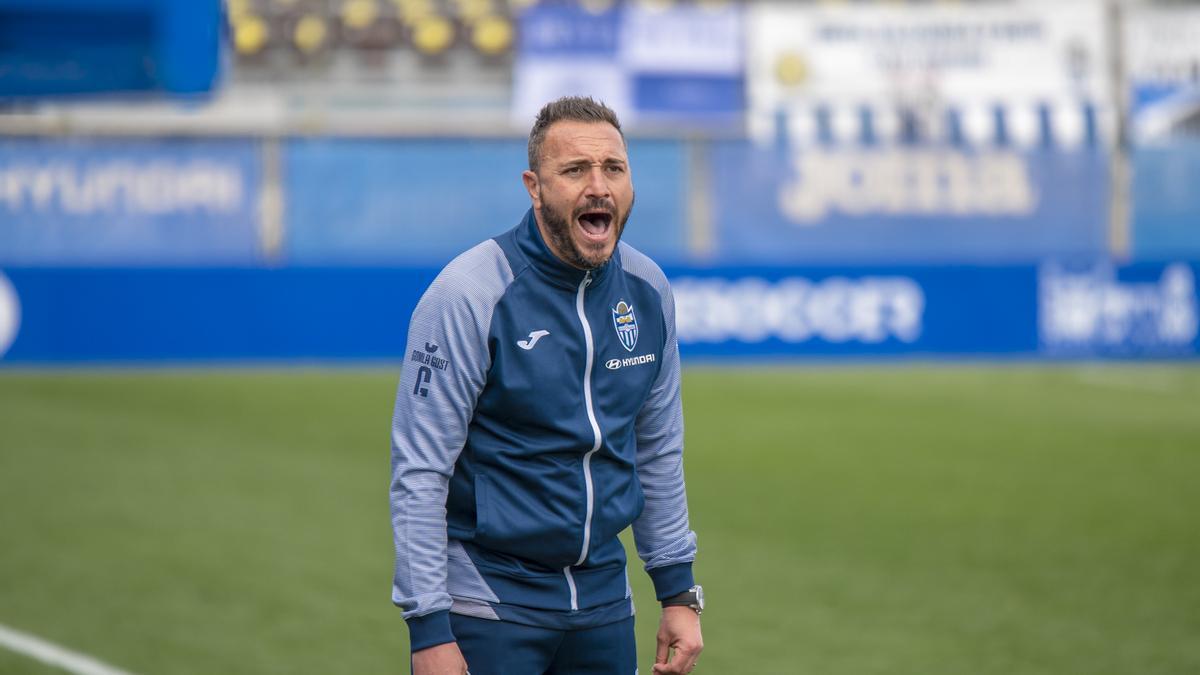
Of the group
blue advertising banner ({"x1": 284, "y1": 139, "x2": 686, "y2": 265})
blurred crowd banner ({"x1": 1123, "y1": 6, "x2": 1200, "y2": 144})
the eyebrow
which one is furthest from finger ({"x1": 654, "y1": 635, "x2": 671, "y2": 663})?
blurred crowd banner ({"x1": 1123, "y1": 6, "x2": 1200, "y2": 144})

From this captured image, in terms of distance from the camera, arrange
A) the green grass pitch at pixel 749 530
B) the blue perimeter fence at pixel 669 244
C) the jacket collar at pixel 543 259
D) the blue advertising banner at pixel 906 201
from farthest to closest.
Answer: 1. the blue advertising banner at pixel 906 201
2. the blue perimeter fence at pixel 669 244
3. the green grass pitch at pixel 749 530
4. the jacket collar at pixel 543 259

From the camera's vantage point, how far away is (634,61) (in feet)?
72.5

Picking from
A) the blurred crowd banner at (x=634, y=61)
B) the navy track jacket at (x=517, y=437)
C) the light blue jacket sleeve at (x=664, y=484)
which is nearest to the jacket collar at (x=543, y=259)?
the navy track jacket at (x=517, y=437)

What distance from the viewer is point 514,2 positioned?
80.2ft

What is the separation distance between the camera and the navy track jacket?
333 cm

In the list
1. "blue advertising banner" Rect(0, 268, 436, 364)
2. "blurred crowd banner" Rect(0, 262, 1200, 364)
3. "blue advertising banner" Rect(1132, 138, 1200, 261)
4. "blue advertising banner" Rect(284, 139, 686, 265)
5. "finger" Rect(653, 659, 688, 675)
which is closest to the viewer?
"finger" Rect(653, 659, 688, 675)

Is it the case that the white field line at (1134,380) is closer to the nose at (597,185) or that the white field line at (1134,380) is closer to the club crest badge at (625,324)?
the club crest badge at (625,324)

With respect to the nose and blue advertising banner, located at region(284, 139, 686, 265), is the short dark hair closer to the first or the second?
the nose

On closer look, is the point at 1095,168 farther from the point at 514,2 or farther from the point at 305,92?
the point at 305,92

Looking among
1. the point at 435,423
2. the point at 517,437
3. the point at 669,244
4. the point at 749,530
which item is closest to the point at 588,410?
the point at 517,437

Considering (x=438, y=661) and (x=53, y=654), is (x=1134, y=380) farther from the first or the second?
(x=438, y=661)

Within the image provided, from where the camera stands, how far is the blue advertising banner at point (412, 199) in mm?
20438

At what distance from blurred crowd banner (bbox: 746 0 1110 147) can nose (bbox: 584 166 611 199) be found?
19389mm

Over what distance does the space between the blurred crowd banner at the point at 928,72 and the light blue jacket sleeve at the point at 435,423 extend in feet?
63.7
